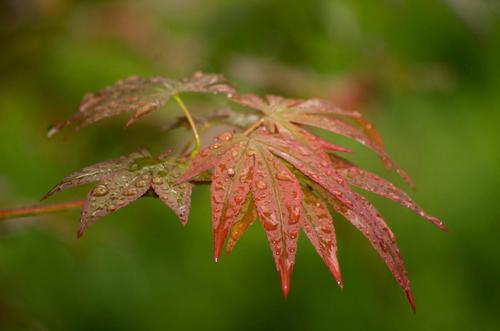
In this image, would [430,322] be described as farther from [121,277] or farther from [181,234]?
[121,277]

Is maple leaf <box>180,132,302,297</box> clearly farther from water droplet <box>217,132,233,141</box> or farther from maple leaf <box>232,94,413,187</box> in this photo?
maple leaf <box>232,94,413,187</box>

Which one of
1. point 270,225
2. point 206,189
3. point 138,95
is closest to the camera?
point 270,225

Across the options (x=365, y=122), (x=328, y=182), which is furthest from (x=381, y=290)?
(x=328, y=182)

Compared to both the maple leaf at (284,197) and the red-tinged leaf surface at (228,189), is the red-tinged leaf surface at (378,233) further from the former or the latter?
the red-tinged leaf surface at (228,189)

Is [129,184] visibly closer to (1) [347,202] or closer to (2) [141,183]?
(2) [141,183]

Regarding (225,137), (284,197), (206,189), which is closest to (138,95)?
(225,137)

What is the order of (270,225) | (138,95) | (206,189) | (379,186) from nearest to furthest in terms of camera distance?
(270,225)
(379,186)
(138,95)
(206,189)
